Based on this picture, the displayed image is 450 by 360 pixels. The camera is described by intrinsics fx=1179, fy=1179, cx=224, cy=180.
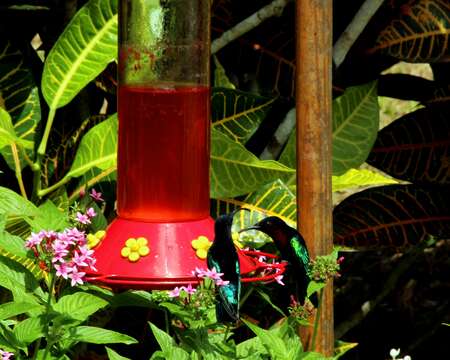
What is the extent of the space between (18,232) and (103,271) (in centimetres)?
86

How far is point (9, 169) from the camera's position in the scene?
3246 millimetres

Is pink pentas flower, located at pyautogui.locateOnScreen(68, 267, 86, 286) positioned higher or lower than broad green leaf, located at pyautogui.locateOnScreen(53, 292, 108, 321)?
higher

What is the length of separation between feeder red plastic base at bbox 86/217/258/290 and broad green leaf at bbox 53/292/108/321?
1.8 inches

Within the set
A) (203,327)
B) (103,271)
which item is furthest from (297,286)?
(103,271)

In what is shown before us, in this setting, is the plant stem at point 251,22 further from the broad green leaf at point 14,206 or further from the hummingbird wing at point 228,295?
the hummingbird wing at point 228,295

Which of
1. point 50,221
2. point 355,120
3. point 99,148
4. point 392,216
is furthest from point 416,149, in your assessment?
point 50,221

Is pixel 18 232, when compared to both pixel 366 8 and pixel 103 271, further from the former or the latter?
pixel 366 8

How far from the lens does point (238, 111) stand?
3.08m

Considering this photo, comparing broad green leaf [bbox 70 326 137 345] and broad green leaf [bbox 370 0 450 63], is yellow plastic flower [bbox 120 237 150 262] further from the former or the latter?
broad green leaf [bbox 370 0 450 63]

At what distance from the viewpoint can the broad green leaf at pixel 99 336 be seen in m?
2.13

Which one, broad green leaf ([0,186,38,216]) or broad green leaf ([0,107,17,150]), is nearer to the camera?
broad green leaf ([0,186,38,216])

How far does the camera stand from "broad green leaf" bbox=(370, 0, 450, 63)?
10.8 ft

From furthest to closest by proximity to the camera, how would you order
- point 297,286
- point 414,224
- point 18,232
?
point 414,224
point 18,232
point 297,286

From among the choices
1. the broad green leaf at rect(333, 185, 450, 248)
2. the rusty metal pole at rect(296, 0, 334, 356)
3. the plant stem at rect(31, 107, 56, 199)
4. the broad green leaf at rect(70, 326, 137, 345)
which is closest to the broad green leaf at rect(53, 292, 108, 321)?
the broad green leaf at rect(70, 326, 137, 345)
